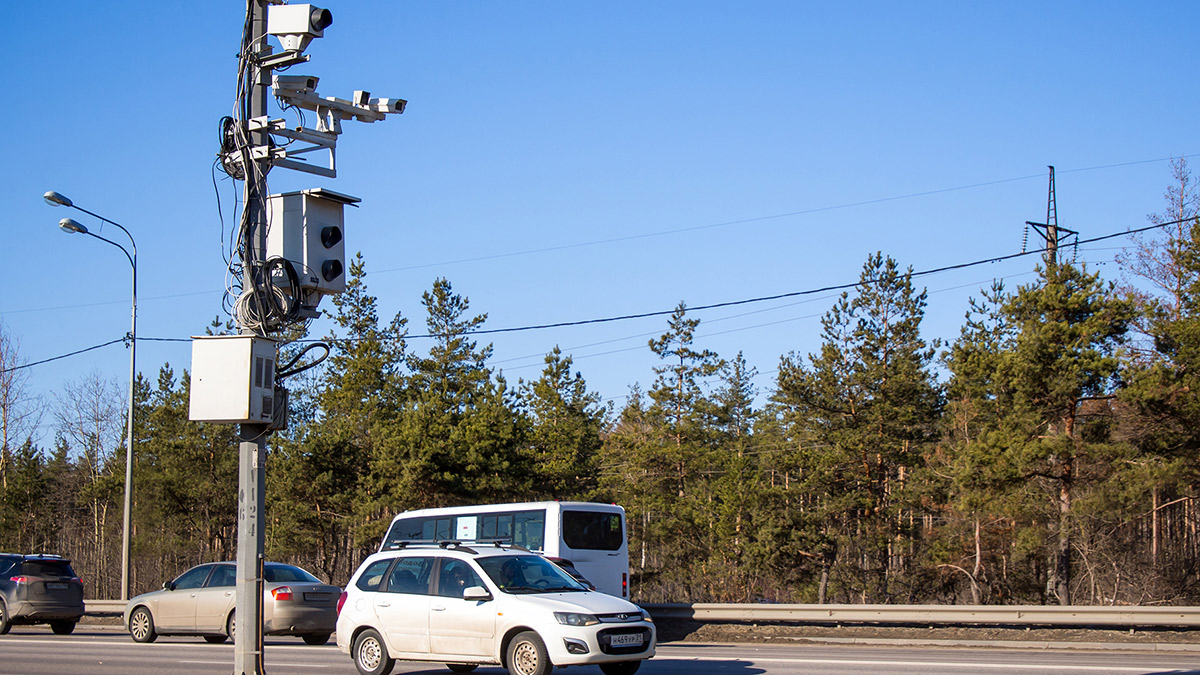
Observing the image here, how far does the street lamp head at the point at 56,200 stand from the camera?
26.7m

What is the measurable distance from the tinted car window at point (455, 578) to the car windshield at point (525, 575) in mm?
Result: 180

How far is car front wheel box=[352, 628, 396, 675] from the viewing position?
1308 cm

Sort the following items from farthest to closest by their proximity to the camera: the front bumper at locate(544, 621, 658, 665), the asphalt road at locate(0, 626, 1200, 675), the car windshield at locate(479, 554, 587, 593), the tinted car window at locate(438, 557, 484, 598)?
1. the asphalt road at locate(0, 626, 1200, 675)
2. the tinted car window at locate(438, 557, 484, 598)
3. the car windshield at locate(479, 554, 587, 593)
4. the front bumper at locate(544, 621, 658, 665)

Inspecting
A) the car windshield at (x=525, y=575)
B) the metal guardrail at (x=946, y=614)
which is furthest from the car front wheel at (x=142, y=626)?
the car windshield at (x=525, y=575)

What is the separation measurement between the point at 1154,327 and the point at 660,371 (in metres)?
34.2

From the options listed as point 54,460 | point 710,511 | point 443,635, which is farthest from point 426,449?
point 54,460

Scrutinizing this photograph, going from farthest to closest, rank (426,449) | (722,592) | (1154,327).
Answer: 1. (722,592)
2. (426,449)
3. (1154,327)

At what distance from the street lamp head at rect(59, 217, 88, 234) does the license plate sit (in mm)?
22456

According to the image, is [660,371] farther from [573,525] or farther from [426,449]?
[573,525]

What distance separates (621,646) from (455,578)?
96.1 inches

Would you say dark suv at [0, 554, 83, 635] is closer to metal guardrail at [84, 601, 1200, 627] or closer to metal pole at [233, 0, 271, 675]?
metal guardrail at [84, 601, 1200, 627]

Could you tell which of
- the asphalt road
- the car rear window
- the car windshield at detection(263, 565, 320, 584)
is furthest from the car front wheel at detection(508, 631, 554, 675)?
the car rear window

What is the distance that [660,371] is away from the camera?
205ft

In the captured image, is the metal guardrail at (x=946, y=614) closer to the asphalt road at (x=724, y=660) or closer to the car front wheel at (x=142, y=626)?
the asphalt road at (x=724, y=660)
